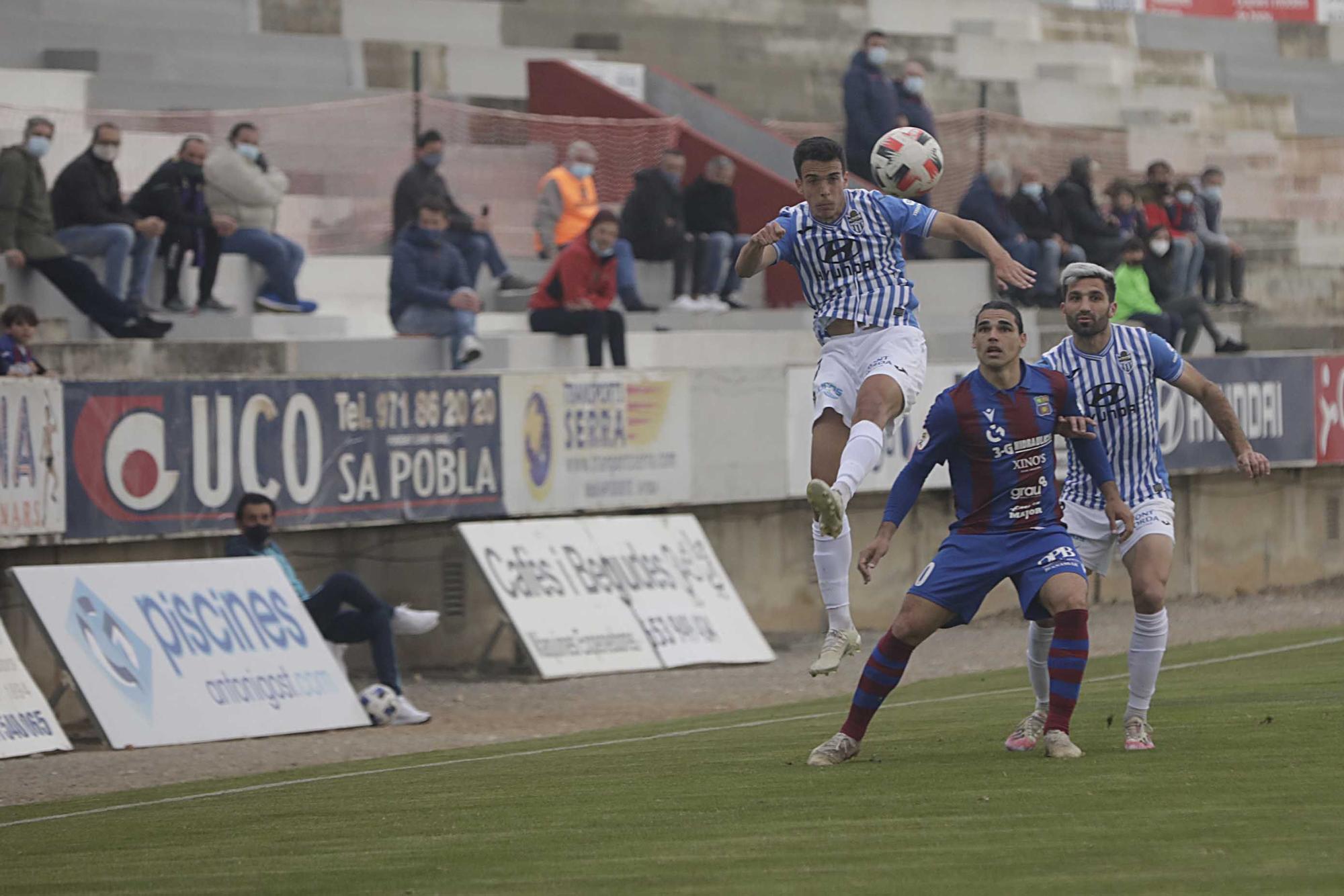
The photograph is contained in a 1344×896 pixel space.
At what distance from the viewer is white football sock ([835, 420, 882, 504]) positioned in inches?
388

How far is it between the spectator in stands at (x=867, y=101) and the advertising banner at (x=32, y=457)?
11.7 meters

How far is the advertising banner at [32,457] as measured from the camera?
14.3 m

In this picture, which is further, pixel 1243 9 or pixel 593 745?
pixel 1243 9

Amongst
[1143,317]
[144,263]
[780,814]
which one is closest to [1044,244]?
[1143,317]

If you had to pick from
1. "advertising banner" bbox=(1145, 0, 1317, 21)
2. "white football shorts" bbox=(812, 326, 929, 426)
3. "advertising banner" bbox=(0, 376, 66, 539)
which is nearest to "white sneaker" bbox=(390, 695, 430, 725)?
"advertising banner" bbox=(0, 376, 66, 539)

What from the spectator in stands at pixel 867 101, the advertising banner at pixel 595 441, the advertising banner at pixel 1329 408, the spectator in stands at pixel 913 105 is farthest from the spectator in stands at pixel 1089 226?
the advertising banner at pixel 595 441

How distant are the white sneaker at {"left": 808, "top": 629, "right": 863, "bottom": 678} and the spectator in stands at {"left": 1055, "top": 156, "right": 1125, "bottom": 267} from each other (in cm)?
1490

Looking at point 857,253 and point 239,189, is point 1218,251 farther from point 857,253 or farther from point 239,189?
point 857,253

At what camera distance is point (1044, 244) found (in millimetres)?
23875

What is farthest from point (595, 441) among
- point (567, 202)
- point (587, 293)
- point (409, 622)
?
point (567, 202)

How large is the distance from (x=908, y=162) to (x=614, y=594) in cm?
804

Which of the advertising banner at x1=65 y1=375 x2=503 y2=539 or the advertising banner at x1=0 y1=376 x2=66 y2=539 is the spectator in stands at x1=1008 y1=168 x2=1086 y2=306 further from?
the advertising banner at x1=0 y1=376 x2=66 y2=539

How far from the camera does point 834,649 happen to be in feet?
32.9

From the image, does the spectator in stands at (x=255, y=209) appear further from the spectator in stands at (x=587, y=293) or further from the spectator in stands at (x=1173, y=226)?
the spectator in stands at (x=1173, y=226)
